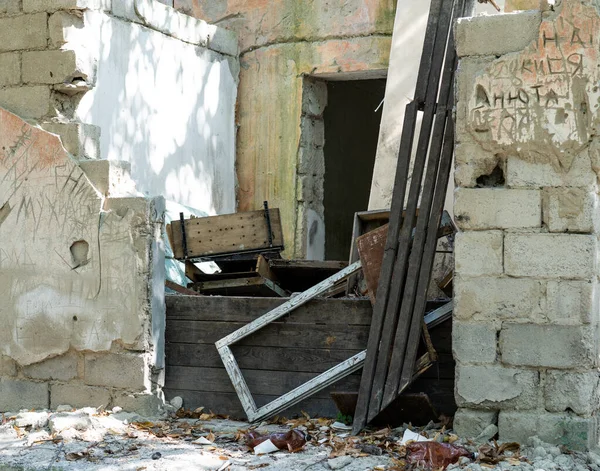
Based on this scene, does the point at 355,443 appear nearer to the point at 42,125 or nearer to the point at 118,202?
the point at 118,202

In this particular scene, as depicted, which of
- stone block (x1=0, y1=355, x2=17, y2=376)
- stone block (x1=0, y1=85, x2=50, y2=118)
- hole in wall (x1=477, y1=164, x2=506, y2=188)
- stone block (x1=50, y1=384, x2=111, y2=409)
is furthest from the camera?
stone block (x1=0, y1=355, x2=17, y2=376)

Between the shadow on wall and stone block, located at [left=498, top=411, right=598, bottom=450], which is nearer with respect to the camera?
stone block, located at [left=498, top=411, right=598, bottom=450]

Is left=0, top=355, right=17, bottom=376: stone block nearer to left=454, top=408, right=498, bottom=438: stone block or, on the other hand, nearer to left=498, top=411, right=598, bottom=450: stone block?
left=454, top=408, right=498, bottom=438: stone block

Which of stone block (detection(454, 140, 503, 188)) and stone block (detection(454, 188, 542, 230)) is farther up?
stone block (detection(454, 140, 503, 188))

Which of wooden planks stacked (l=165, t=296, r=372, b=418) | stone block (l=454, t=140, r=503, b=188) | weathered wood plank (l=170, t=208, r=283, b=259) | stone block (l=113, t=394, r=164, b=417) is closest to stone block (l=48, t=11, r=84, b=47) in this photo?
weathered wood plank (l=170, t=208, r=283, b=259)

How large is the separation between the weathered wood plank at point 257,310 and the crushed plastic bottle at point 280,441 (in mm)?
899

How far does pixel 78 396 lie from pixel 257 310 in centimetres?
143

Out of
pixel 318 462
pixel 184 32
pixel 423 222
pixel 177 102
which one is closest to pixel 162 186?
pixel 177 102

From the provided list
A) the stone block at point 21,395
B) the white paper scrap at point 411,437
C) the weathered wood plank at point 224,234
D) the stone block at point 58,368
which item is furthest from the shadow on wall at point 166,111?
the white paper scrap at point 411,437

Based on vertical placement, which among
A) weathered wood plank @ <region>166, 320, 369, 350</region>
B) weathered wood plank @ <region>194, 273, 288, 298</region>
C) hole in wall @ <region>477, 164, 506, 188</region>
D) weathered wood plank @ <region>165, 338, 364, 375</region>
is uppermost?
hole in wall @ <region>477, 164, 506, 188</region>

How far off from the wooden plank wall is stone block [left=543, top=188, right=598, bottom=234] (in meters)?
1.16

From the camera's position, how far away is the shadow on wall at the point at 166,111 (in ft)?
28.2

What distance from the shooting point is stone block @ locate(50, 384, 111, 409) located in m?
7.01

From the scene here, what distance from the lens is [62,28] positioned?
7020 mm
